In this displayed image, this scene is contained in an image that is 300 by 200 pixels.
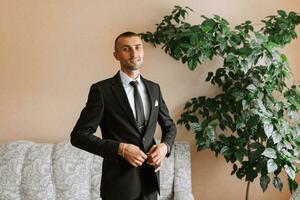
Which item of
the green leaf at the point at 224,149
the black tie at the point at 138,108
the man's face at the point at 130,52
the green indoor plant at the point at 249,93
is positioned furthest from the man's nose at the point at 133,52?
the green leaf at the point at 224,149

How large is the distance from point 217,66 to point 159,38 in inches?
18.8

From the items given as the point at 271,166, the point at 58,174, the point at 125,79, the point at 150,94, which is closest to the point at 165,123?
the point at 150,94

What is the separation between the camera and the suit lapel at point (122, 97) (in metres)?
1.28

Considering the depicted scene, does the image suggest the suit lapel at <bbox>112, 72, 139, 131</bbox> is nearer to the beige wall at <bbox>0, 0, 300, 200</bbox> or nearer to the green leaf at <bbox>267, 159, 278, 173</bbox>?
the green leaf at <bbox>267, 159, 278, 173</bbox>

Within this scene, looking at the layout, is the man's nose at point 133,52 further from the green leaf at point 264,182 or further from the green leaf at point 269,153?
the green leaf at point 264,182

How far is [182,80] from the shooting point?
Answer: 8.48ft

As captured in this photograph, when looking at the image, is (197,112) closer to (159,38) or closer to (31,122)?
(159,38)

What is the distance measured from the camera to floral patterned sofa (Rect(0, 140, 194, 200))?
2158 mm

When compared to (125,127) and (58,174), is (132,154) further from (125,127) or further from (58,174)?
(58,174)

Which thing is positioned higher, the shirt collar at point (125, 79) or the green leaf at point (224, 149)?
the shirt collar at point (125, 79)

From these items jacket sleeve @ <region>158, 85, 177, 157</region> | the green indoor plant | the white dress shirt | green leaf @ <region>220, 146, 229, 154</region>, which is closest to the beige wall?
the green indoor plant

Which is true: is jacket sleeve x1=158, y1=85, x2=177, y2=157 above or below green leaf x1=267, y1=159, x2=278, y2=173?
above

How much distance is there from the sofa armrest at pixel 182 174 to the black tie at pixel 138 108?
3.20ft

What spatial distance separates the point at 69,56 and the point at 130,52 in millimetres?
1313
